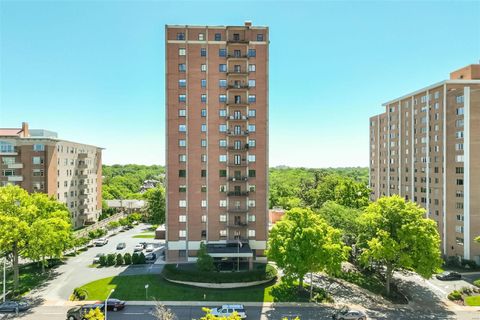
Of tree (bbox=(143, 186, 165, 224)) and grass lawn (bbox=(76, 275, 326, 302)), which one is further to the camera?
tree (bbox=(143, 186, 165, 224))

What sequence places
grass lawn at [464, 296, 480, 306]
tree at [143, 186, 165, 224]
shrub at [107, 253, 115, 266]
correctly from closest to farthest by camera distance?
1. grass lawn at [464, 296, 480, 306]
2. shrub at [107, 253, 115, 266]
3. tree at [143, 186, 165, 224]

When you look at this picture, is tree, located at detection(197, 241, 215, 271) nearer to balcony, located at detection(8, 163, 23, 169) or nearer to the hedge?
the hedge

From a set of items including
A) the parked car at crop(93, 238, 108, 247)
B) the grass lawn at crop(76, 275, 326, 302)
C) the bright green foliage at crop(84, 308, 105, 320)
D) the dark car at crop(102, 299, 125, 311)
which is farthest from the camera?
the parked car at crop(93, 238, 108, 247)

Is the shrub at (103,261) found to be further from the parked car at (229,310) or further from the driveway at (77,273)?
the parked car at (229,310)

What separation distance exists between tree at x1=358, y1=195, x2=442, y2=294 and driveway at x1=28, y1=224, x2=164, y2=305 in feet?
117

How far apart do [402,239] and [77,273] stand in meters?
51.7

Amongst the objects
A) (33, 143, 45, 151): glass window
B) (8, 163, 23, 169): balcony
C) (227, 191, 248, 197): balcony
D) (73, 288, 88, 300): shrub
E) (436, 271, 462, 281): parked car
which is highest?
(33, 143, 45, 151): glass window

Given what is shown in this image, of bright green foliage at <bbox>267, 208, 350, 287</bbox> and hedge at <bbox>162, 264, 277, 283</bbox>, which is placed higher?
bright green foliage at <bbox>267, 208, 350, 287</bbox>

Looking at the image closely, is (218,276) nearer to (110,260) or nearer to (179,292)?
(179,292)

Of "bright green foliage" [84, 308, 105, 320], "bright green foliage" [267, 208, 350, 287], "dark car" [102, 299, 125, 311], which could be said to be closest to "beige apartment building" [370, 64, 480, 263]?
"bright green foliage" [267, 208, 350, 287]

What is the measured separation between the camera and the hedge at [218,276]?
43.8 m

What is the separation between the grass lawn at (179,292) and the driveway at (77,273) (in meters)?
2.78

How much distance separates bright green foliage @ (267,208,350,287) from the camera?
38.3 metres

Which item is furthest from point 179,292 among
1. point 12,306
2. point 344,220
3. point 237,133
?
point 344,220
